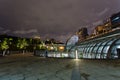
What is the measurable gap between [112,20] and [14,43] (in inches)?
3183

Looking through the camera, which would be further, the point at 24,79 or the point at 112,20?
the point at 112,20

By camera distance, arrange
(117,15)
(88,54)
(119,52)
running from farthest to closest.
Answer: (117,15) → (88,54) → (119,52)

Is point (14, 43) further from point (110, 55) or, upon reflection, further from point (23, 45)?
point (110, 55)

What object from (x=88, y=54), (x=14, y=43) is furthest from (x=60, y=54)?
(x=14, y=43)

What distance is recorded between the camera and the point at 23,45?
60.1m

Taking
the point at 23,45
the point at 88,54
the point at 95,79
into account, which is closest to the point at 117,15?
the point at 23,45

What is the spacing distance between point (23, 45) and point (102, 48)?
4618cm

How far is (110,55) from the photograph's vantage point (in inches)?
805

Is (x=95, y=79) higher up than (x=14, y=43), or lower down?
lower down

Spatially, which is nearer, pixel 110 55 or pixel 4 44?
pixel 110 55

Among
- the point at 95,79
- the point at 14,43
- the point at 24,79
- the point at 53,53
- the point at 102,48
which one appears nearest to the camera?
the point at 95,79

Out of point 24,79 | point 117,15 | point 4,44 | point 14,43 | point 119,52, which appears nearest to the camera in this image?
point 24,79

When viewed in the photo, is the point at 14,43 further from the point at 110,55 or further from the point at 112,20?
the point at 112,20

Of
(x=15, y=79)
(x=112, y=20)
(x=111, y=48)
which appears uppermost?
(x=112, y=20)
